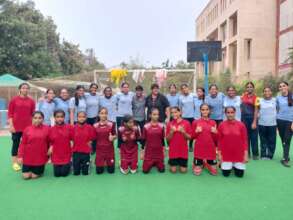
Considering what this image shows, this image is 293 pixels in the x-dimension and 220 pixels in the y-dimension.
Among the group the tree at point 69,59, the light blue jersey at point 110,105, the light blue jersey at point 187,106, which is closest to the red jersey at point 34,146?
the light blue jersey at point 110,105

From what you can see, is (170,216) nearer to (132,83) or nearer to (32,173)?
(32,173)

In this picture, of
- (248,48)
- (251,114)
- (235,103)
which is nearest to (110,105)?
(235,103)

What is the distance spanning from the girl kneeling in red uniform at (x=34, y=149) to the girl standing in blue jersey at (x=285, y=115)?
4.43 meters

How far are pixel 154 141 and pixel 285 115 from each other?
8.66 ft

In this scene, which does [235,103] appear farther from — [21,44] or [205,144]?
[21,44]

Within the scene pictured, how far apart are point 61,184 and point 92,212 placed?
1.43 meters

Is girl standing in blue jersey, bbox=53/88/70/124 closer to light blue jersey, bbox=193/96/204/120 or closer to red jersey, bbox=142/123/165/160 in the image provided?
red jersey, bbox=142/123/165/160

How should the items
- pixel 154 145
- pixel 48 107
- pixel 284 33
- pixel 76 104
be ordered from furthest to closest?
pixel 284 33 → pixel 76 104 → pixel 48 107 → pixel 154 145

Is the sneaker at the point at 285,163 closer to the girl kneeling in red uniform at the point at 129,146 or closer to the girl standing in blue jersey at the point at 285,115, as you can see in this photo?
the girl standing in blue jersey at the point at 285,115

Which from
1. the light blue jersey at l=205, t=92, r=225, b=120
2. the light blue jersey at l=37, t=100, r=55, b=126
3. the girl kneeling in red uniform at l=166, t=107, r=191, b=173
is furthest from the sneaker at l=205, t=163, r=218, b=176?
the light blue jersey at l=37, t=100, r=55, b=126

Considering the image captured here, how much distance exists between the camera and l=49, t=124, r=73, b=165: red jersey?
6207 millimetres

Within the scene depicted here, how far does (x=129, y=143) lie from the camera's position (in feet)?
21.4

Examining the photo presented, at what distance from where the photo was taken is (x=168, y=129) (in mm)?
6535

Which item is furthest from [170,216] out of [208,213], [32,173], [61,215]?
[32,173]
